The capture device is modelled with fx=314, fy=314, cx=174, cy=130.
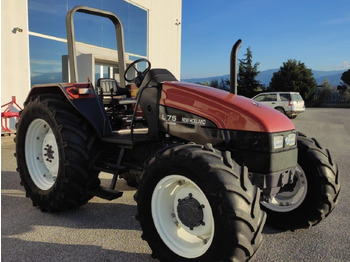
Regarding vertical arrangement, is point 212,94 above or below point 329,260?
above

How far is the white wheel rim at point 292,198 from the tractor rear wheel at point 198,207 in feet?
3.64

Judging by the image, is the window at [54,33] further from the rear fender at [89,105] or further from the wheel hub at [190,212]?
the wheel hub at [190,212]

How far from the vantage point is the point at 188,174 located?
2.13m

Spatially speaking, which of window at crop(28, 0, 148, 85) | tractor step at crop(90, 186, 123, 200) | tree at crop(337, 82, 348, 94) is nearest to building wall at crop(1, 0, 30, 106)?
window at crop(28, 0, 148, 85)

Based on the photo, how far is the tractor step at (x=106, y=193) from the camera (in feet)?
9.89

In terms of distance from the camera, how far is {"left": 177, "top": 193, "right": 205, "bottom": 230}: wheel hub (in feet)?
7.38

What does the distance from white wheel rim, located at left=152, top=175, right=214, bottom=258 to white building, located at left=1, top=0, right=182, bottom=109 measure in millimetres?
7647

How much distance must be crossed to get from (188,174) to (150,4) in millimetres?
13586

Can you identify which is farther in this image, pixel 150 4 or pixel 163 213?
pixel 150 4

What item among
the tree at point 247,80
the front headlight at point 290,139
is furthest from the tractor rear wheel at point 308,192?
the tree at point 247,80

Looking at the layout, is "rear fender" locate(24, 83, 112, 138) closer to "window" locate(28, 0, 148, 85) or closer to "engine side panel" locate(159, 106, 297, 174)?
"engine side panel" locate(159, 106, 297, 174)

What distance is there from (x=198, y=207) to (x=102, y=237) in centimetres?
109

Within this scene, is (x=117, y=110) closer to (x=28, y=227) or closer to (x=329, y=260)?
(x=28, y=227)

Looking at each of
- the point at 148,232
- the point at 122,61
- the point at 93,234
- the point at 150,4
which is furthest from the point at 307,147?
the point at 150,4
